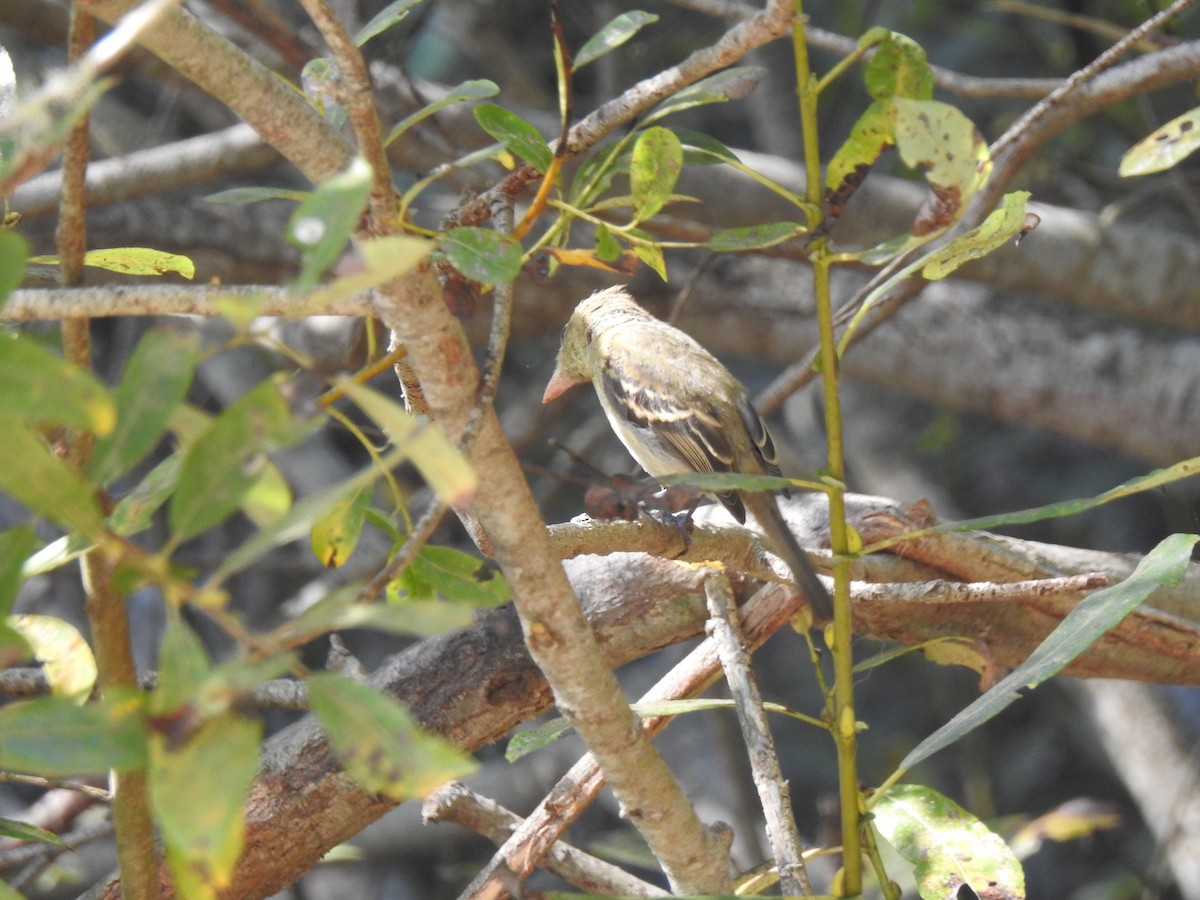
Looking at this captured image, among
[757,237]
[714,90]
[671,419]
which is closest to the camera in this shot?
[757,237]

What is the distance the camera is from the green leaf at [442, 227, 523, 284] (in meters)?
1.15

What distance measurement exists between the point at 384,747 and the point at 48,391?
307mm

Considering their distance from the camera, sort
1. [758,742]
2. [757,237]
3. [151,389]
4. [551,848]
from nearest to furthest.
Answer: [151,389] < [757,237] < [758,742] < [551,848]

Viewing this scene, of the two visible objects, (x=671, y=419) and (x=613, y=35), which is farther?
(x=671, y=419)

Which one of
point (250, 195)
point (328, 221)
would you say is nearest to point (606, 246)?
point (250, 195)

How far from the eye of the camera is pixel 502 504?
3.89 ft

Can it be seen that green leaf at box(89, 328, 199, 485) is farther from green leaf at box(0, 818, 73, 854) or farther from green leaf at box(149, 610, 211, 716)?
green leaf at box(0, 818, 73, 854)

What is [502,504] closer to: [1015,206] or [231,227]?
[1015,206]

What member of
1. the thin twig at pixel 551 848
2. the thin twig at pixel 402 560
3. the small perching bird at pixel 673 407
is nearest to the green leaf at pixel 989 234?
the thin twig at pixel 402 560

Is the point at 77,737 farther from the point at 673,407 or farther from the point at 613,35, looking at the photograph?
the point at 673,407

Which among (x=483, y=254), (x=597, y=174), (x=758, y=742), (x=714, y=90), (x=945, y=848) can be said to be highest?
(x=714, y=90)

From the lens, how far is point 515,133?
4.74 feet

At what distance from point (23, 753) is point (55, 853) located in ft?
5.07

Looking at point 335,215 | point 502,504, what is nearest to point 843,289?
point 502,504
